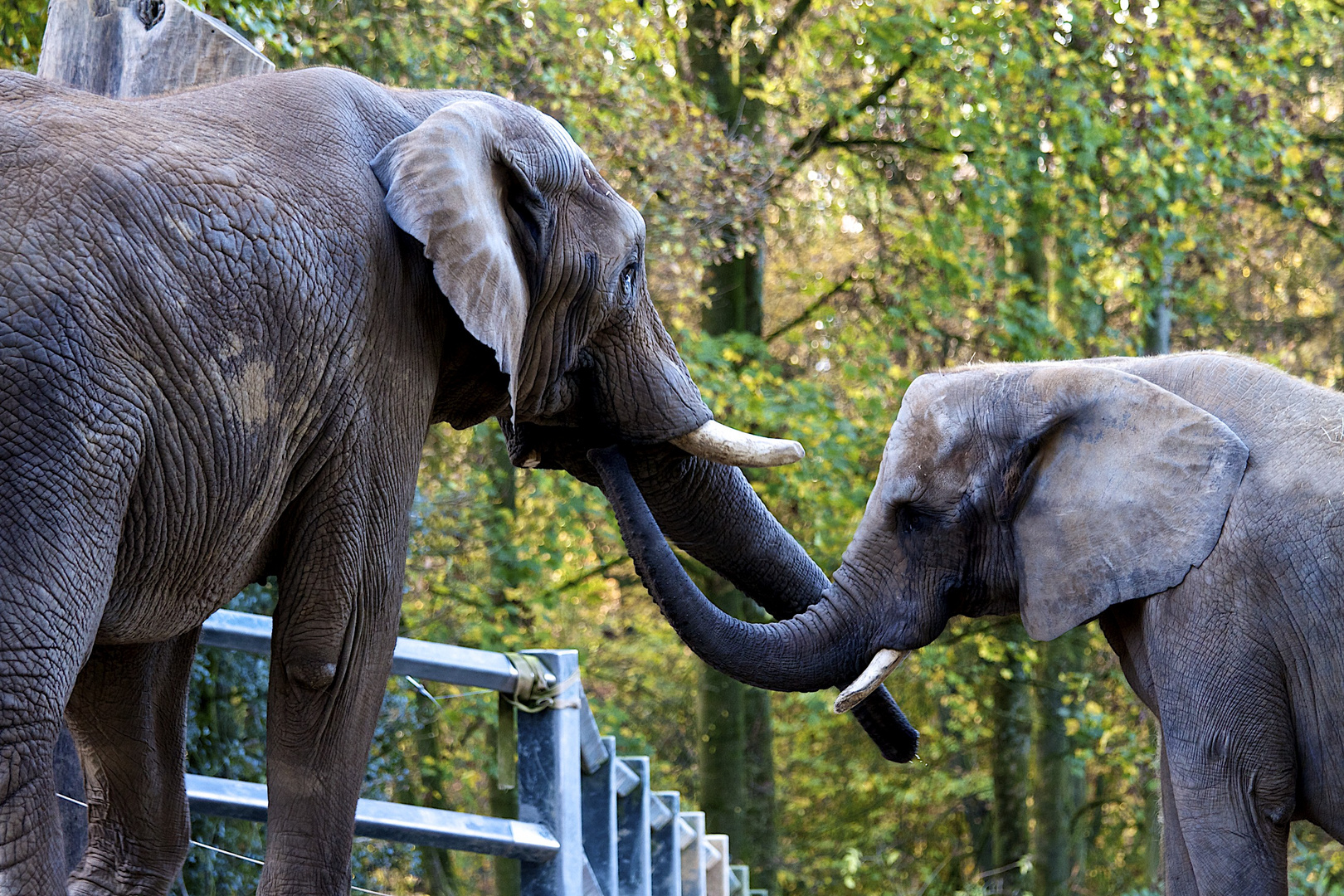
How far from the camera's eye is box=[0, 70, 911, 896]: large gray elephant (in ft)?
8.91

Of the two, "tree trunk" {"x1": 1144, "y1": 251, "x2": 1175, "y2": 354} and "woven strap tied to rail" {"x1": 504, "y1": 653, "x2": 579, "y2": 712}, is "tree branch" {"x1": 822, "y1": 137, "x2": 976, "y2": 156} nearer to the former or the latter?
"tree trunk" {"x1": 1144, "y1": 251, "x2": 1175, "y2": 354}

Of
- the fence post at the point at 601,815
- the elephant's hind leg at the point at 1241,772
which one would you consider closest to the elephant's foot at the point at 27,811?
the elephant's hind leg at the point at 1241,772

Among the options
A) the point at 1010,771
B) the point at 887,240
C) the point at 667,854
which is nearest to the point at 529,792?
the point at 667,854

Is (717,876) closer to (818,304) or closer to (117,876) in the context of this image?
(117,876)

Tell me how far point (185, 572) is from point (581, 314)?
1.45 metres

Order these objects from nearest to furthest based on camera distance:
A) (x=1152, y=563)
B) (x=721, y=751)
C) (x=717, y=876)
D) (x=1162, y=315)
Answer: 1. (x=1152, y=563)
2. (x=717, y=876)
3. (x=1162, y=315)
4. (x=721, y=751)

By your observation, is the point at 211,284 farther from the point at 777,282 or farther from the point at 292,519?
the point at 777,282

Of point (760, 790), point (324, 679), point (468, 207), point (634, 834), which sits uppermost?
point (468, 207)

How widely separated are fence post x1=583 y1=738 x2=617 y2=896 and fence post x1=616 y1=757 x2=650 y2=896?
1.12 ft

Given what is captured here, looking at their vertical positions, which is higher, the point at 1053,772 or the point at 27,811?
the point at 27,811

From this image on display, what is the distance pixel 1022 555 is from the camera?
13.9 ft

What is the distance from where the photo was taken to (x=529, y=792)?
4785mm

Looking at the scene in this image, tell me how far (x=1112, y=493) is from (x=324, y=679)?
208 cm

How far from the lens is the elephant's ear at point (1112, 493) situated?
12.9 ft
